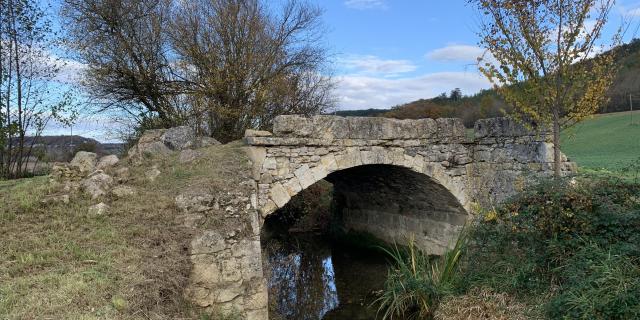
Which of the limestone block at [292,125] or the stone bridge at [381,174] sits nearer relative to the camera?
the stone bridge at [381,174]

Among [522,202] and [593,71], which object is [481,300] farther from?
[593,71]

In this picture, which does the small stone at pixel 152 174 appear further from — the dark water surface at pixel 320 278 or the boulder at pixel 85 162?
the dark water surface at pixel 320 278

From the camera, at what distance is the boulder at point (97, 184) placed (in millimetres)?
6148

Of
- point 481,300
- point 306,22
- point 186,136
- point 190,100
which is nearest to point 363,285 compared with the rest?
point 481,300

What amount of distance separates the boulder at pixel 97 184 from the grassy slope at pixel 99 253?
0.49 feet

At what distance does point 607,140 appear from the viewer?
21.9 meters

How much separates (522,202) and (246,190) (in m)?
3.93

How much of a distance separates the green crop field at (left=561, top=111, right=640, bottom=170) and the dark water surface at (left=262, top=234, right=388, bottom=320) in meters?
10.1

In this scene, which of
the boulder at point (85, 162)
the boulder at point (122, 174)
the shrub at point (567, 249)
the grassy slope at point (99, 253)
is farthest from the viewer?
the boulder at point (85, 162)

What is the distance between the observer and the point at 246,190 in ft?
21.3

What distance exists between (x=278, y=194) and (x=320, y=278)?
3.39 metres

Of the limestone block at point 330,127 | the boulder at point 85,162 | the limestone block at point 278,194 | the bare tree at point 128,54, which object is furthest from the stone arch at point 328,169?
the bare tree at point 128,54

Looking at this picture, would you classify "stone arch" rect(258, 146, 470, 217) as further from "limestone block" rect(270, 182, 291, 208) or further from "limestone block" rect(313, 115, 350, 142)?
"limestone block" rect(313, 115, 350, 142)

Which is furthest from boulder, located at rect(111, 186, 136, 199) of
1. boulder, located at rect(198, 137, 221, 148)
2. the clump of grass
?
the clump of grass
